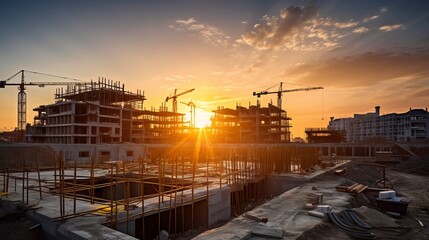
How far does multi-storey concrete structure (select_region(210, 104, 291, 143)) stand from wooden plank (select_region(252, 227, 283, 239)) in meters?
59.9

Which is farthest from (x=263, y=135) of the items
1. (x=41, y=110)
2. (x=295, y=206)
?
(x=295, y=206)

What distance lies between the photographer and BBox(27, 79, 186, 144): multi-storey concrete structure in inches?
2035

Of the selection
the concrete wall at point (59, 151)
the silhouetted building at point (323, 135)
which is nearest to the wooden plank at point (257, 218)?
the concrete wall at point (59, 151)

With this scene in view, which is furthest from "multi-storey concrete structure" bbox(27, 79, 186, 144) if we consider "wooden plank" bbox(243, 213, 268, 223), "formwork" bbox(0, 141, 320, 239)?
"wooden plank" bbox(243, 213, 268, 223)

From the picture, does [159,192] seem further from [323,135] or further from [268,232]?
[323,135]

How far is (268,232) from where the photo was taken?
941 cm

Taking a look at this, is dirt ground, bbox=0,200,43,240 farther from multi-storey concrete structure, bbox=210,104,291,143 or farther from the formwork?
multi-storey concrete structure, bbox=210,104,291,143

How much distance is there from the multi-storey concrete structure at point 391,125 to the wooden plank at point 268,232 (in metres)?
73.0

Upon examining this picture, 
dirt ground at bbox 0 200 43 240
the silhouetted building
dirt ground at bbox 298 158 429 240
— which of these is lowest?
dirt ground at bbox 298 158 429 240

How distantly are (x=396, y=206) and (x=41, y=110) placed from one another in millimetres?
69651

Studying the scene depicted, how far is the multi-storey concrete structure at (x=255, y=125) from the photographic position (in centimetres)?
7125

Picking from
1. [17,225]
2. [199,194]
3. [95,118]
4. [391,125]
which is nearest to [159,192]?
[199,194]

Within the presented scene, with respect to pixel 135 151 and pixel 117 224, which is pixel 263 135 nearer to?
pixel 135 151

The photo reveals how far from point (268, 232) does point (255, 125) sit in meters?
62.8
